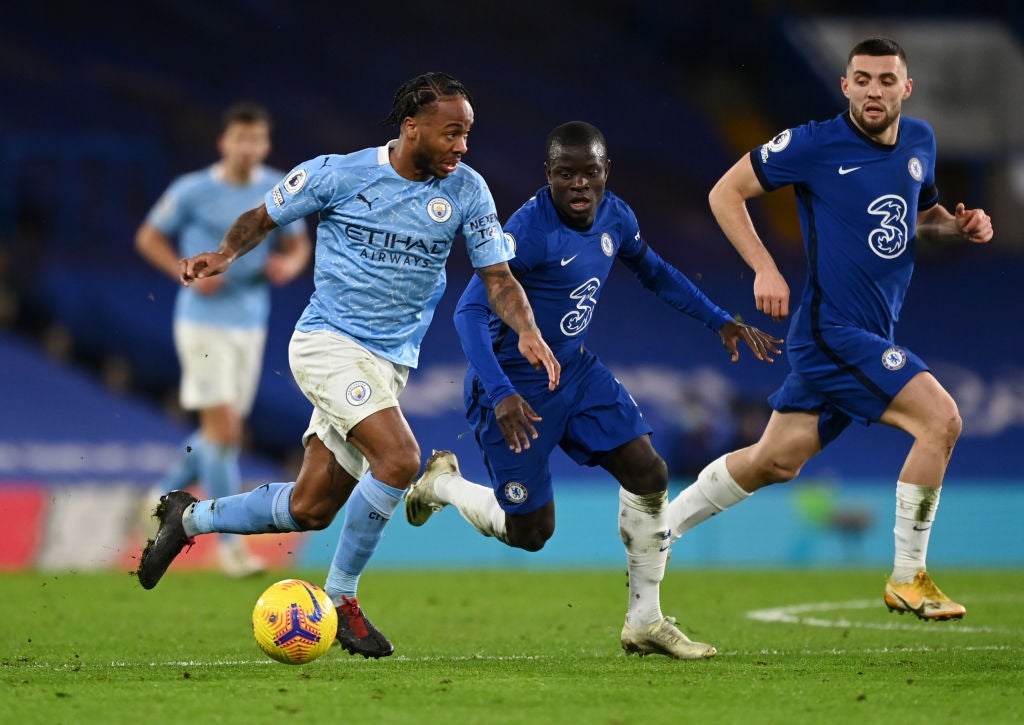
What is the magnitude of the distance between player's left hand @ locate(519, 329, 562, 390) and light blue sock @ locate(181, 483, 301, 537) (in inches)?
49.0

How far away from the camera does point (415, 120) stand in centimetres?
621

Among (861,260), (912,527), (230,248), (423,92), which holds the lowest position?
(912,527)

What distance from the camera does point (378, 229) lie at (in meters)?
6.28

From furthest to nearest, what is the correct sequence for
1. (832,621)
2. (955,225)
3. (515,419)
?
(832,621), (955,225), (515,419)

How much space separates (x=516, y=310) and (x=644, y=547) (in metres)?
1.17

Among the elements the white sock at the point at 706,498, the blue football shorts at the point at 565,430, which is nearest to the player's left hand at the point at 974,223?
the white sock at the point at 706,498

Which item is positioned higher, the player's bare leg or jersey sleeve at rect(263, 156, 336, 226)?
jersey sleeve at rect(263, 156, 336, 226)

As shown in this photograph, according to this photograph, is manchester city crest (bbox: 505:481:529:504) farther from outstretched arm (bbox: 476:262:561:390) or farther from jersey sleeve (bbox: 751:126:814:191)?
jersey sleeve (bbox: 751:126:814:191)

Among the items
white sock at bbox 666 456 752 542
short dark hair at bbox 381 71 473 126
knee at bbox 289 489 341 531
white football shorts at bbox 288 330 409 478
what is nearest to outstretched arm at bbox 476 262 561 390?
white football shorts at bbox 288 330 409 478

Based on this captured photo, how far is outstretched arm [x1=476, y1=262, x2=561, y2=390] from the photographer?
5.80 metres

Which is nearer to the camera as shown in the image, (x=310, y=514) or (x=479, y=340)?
(x=479, y=340)

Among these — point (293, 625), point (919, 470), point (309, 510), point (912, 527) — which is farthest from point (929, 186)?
point (293, 625)

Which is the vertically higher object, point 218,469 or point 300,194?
point 300,194

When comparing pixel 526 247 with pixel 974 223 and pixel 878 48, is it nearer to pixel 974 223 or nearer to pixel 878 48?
pixel 878 48
